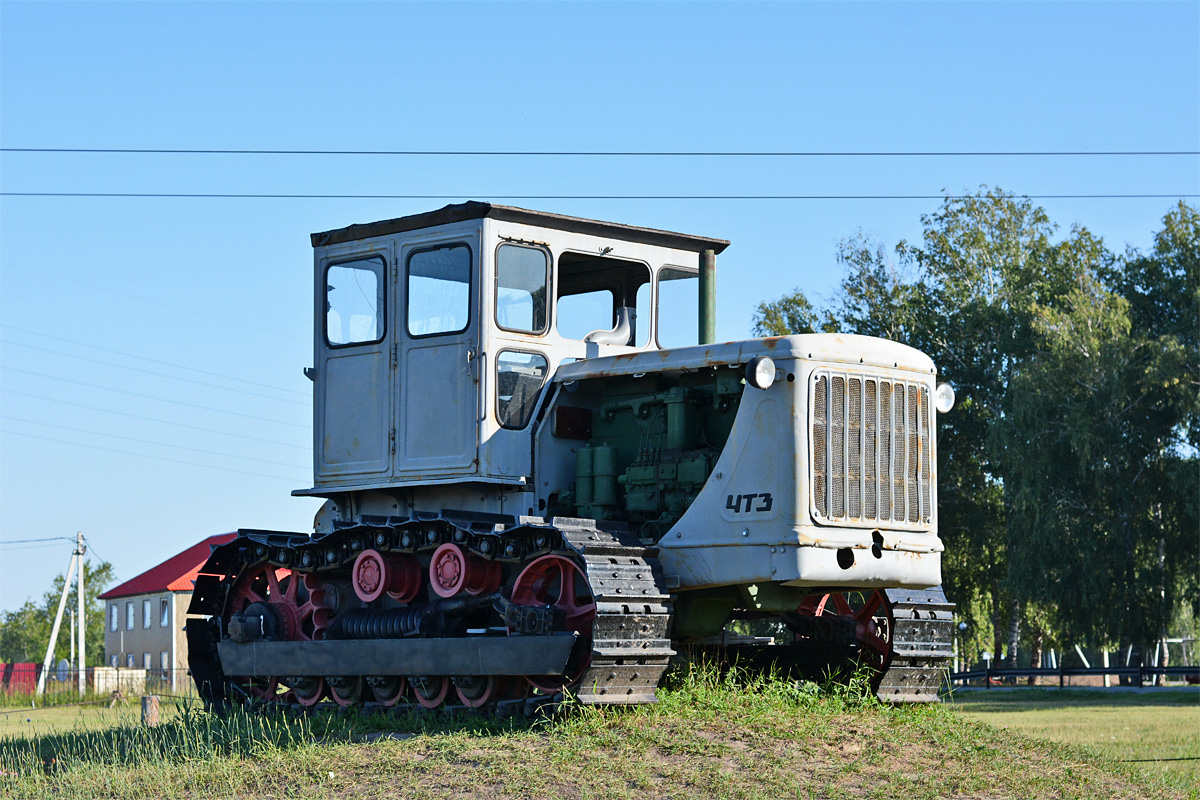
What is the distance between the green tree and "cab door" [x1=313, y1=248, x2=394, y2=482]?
86.9 metres

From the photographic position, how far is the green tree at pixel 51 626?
329 feet

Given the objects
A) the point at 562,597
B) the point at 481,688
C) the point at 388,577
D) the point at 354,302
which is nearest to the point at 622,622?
the point at 562,597

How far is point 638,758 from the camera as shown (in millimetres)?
9555

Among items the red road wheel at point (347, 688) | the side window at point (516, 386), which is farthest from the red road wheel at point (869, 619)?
the red road wheel at point (347, 688)

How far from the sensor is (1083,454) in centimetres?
3659

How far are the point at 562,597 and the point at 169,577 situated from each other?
59.8 metres

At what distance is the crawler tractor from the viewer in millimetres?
10781

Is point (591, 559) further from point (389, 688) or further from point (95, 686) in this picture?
point (95, 686)

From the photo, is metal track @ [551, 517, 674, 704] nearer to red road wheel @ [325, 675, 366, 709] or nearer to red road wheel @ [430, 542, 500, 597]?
red road wheel @ [430, 542, 500, 597]

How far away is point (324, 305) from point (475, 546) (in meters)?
3.15

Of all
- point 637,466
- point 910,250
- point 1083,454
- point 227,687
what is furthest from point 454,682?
point 910,250

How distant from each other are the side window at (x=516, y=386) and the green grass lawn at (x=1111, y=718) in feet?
15.0

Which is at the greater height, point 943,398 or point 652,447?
point 943,398

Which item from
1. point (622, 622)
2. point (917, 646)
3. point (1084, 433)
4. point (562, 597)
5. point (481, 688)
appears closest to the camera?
point (622, 622)
